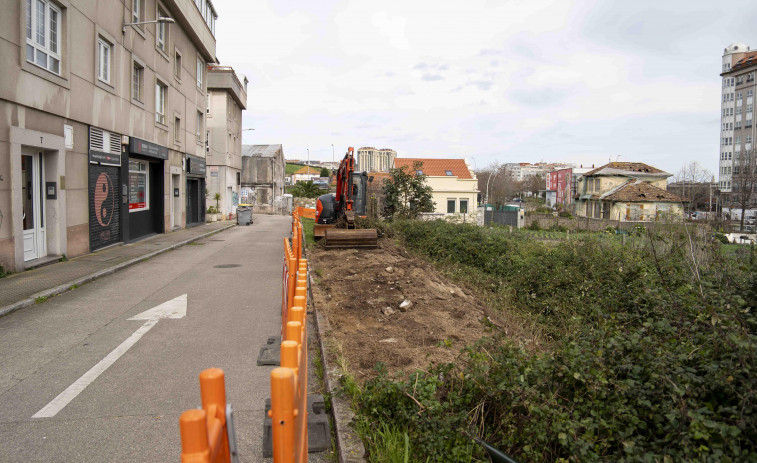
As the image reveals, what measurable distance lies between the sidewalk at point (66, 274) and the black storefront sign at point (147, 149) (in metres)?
3.31

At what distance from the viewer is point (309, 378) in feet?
17.9

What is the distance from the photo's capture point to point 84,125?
14.6 metres

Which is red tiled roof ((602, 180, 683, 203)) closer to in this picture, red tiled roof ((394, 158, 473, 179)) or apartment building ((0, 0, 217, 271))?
red tiled roof ((394, 158, 473, 179))

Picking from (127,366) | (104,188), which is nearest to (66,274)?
(104,188)

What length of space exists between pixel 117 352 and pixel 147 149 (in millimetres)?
14986

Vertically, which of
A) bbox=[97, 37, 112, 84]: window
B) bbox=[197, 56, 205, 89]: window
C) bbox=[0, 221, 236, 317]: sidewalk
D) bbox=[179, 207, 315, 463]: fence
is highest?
bbox=[197, 56, 205, 89]: window

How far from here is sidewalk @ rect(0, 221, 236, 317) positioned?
9012mm

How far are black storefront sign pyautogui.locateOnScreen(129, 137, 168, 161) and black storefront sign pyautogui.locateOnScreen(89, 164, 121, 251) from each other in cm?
106

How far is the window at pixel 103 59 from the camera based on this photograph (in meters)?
15.6

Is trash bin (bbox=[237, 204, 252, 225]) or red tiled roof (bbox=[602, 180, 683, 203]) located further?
red tiled roof (bbox=[602, 180, 683, 203])

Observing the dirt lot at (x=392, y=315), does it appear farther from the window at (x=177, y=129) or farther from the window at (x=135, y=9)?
the window at (x=177, y=129)

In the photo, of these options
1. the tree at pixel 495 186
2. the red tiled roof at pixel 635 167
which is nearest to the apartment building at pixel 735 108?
the red tiled roof at pixel 635 167

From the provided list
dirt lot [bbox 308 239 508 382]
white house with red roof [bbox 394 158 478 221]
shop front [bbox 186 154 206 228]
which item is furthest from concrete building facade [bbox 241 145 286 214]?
dirt lot [bbox 308 239 508 382]

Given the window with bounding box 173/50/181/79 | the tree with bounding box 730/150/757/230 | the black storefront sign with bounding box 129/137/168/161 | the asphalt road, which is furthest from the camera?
the tree with bounding box 730/150/757/230
